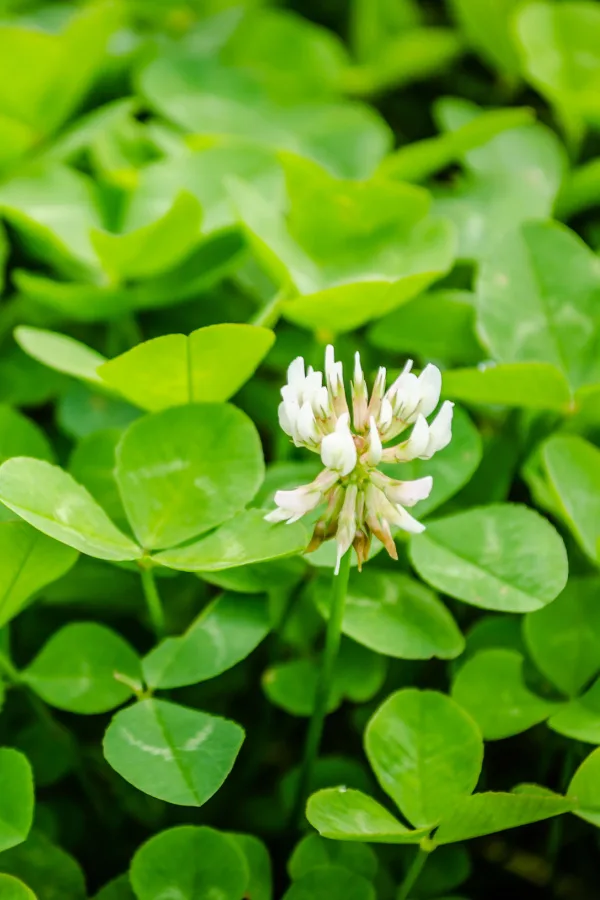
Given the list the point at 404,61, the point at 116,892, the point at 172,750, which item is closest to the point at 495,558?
the point at 172,750

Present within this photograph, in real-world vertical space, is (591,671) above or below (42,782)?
above

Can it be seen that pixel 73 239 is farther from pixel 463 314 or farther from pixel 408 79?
pixel 408 79

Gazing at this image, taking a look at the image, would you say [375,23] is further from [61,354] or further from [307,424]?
[307,424]

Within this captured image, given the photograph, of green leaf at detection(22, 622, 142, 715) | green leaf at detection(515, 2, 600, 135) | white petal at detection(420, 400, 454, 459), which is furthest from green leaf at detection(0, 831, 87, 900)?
green leaf at detection(515, 2, 600, 135)

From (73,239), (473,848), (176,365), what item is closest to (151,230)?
(73,239)

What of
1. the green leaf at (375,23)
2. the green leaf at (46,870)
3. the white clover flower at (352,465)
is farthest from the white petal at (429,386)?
the green leaf at (375,23)

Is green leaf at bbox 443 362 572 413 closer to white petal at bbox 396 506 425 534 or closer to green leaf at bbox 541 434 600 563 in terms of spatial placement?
green leaf at bbox 541 434 600 563

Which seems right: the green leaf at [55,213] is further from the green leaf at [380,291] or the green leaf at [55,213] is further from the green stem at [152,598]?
the green stem at [152,598]
